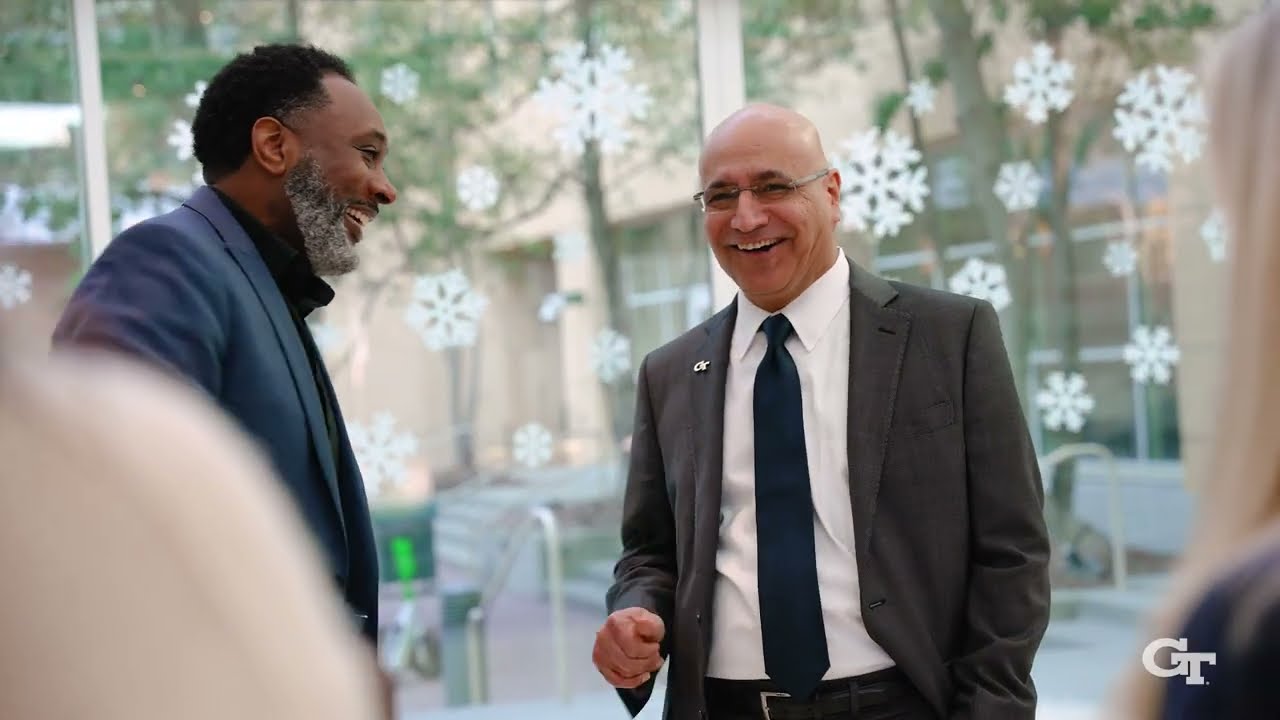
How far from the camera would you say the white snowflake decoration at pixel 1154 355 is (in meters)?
4.66

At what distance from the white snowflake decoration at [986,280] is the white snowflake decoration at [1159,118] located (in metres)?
0.62

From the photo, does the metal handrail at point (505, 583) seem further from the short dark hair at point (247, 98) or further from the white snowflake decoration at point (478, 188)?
the short dark hair at point (247, 98)

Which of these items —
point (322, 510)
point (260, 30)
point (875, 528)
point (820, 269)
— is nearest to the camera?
point (322, 510)

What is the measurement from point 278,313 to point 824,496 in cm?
97

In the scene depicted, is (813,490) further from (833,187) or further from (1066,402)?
(1066,402)

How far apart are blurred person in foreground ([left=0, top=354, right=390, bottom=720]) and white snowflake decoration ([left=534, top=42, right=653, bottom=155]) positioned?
156 inches

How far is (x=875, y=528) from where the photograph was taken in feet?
7.48

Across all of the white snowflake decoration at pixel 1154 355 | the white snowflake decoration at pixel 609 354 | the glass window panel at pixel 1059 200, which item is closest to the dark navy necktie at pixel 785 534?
the white snowflake decoration at pixel 609 354

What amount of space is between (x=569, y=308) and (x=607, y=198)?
1.32ft

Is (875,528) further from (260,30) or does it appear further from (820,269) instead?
(260,30)

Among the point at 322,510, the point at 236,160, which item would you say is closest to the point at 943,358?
the point at 322,510

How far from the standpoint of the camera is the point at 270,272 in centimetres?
233

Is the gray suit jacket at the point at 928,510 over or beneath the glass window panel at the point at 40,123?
beneath
